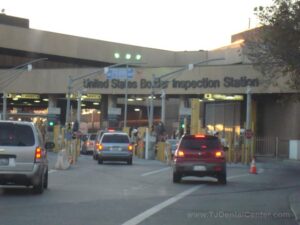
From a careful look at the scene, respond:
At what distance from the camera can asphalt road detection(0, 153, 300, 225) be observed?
40.9ft

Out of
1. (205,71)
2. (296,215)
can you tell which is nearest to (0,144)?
(296,215)

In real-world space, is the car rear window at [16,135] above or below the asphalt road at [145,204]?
above

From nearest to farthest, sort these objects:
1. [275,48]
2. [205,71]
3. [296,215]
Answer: [296,215]
[275,48]
[205,71]

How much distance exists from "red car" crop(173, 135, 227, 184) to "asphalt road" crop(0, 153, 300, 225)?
1.69ft

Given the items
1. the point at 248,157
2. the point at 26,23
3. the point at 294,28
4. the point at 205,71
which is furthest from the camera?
the point at 26,23

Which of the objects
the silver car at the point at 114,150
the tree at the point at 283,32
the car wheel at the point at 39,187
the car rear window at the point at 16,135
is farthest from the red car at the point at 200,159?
the silver car at the point at 114,150

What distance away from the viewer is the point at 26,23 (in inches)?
3248

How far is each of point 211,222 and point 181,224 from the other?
0.70 meters

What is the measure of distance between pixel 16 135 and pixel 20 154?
0.53m

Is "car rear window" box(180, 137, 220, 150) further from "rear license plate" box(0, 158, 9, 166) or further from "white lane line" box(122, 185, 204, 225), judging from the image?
"rear license plate" box(0, 158, 9, 166)

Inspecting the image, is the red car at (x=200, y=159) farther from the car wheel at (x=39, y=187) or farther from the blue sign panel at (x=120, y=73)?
the blue sign panel at (x=120, y=73)

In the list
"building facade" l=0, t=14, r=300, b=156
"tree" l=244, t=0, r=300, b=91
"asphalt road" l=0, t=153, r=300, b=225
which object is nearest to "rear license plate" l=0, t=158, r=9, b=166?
"asphalt road" l=0, t=153, r=300, b=225

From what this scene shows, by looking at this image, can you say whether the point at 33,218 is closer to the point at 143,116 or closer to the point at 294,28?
the point at 294,28

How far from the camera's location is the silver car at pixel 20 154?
16.3 meters
